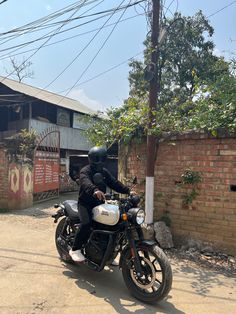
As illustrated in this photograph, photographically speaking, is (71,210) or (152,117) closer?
(71,210)

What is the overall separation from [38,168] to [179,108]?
5732 mm

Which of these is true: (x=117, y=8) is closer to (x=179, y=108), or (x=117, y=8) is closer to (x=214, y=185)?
(x=179, y=108)

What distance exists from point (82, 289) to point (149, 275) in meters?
0.86

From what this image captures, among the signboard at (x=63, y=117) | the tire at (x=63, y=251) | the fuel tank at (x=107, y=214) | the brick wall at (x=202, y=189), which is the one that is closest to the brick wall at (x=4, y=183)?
the tire at (x=63, y=251)

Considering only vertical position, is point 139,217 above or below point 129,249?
above

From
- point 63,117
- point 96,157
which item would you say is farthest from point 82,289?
point 63,117

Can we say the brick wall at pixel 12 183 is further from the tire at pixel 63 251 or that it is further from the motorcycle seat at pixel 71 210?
the motorcycle seat at pixel 71 210

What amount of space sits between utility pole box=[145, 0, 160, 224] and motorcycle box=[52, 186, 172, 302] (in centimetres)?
162

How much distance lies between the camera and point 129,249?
3.33m

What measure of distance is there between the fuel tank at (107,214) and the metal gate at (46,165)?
6.58 meters

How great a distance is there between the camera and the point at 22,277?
3.85 m

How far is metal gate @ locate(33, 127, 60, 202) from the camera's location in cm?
994

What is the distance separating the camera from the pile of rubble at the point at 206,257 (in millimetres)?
4321

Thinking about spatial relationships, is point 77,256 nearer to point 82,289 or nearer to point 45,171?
point 82,289
